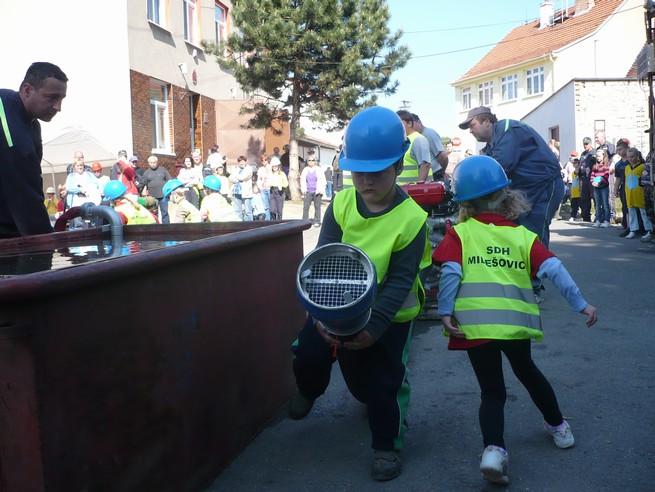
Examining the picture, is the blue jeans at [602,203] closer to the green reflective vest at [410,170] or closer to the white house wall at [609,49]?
the green reflective vest at [410,170]

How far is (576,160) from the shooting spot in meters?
21.0

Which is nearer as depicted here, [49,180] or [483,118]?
[483,118]

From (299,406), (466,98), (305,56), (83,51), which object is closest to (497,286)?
(299,406)

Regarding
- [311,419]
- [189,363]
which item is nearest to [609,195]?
[311,419]

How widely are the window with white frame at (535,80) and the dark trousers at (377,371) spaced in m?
52.6

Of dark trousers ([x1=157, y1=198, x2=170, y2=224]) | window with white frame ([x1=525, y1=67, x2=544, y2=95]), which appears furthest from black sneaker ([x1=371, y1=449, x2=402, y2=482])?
window with white frame ([x1=525, y1=67, x2=544, y2=95])

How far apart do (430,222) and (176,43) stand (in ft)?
65.5

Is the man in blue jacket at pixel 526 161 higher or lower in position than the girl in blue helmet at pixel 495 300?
higher

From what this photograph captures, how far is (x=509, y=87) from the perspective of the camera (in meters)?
57.5

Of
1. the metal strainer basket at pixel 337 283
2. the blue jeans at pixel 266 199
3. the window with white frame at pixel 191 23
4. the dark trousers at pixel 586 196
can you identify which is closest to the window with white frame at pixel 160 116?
the window with white frame at pixel 191 23

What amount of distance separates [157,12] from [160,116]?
3177 mm

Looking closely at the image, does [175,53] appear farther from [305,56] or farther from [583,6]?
[583,6]

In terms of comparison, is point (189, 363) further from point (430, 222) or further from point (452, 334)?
point (430, 222)

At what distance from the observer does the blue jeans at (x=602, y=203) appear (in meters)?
17.8
